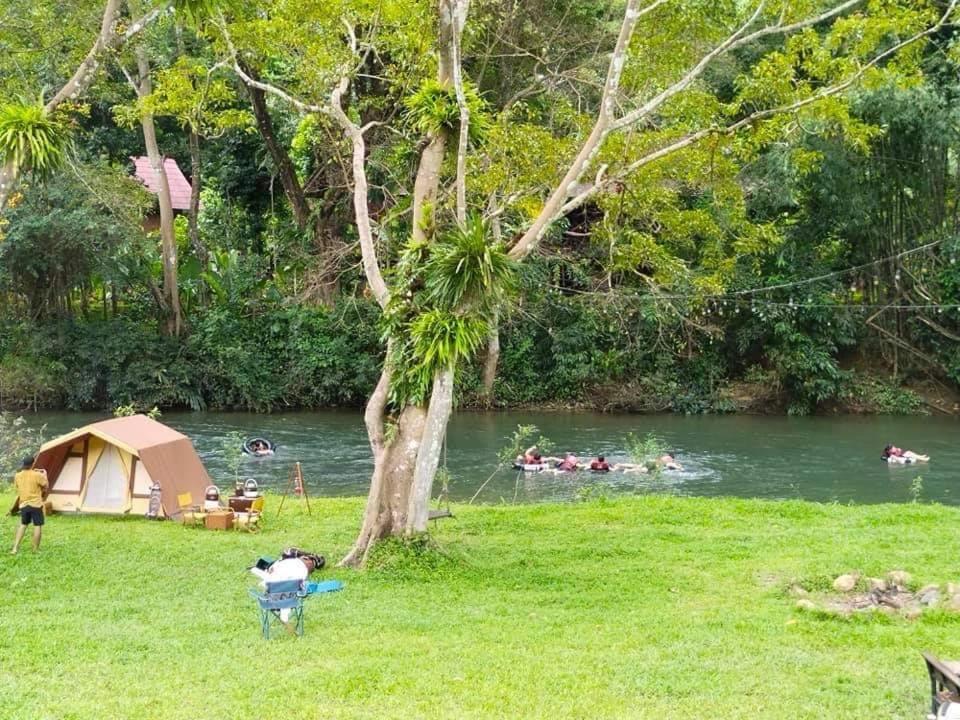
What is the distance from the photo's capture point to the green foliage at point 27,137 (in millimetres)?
10453

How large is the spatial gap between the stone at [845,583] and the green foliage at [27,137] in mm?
8633

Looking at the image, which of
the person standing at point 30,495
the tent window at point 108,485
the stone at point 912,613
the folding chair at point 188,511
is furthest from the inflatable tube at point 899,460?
the person standing at point 30,495

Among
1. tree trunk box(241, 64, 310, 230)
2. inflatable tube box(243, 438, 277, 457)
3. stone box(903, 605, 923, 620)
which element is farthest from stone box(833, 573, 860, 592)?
tree trunk box(241, 64, 310, 230)

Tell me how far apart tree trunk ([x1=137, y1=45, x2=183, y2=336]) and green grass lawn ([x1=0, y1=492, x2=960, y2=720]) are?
17421 mm

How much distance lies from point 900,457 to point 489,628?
16406mm

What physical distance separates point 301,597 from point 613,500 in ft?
27.9

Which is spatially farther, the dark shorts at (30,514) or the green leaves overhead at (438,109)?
the dark shorts at (30,514)

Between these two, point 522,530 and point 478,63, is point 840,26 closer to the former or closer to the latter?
point 522,530

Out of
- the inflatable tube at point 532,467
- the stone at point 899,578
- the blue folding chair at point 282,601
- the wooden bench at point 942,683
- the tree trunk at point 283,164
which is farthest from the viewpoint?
the tree trunk at point 283,164

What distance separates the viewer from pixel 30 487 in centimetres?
1178

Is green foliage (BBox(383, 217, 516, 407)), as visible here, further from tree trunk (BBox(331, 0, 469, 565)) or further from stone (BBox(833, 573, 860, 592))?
stone (BBox(833, 573, 860, 592))

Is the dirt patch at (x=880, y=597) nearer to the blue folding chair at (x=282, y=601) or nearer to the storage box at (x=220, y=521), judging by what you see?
the blue folding chair at (x=282, y=601)

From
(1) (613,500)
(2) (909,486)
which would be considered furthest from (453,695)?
(2) (909,486)

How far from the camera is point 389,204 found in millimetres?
25812
